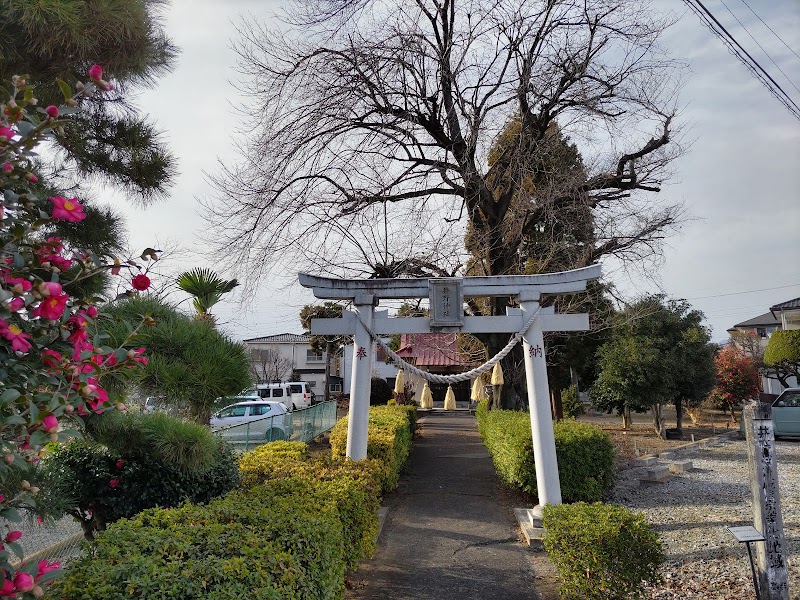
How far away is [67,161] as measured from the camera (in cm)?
500

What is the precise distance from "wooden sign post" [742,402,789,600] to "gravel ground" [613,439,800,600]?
0.68m

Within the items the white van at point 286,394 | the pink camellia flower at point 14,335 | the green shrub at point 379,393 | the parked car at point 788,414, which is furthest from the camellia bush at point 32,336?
the white van at point 286,394

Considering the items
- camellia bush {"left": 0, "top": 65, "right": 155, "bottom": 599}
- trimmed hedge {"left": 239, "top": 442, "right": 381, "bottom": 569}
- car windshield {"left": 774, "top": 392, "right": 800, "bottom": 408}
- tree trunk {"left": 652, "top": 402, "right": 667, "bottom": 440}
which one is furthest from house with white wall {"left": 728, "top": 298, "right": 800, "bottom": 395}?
camellia bush {"left": 0, "top": 65, "right": 155, "bottom": 599}

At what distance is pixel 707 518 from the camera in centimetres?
783

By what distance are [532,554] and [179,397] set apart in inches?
176

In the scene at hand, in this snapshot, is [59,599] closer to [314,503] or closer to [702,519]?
[314,503]

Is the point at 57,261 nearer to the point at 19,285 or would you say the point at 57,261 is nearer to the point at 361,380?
the point at 19,285

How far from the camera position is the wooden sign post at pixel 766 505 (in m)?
4.47

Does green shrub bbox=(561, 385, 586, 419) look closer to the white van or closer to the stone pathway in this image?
the stone pathway

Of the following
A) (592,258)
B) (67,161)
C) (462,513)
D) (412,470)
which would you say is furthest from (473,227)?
(67,161)

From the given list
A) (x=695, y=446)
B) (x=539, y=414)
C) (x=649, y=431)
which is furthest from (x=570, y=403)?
(x=539, y=414)

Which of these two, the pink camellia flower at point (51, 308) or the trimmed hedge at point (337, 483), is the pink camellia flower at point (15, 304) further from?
the trimmed hedge at point (337, 483)

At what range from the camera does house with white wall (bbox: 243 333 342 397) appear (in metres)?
41.9

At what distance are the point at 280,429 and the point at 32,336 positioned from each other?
1033cm
